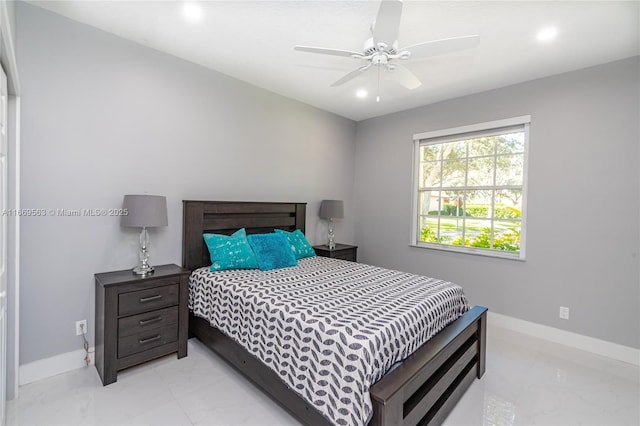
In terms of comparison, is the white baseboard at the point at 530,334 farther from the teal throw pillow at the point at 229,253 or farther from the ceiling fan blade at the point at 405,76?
the ceiling fan blade at the point at 405,76

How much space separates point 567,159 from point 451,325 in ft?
7.18

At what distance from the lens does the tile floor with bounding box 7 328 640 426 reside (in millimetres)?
1865

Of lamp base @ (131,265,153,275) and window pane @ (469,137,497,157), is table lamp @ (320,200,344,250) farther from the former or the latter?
lamp base @ (131,265,153,275)

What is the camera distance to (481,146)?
11.9ft

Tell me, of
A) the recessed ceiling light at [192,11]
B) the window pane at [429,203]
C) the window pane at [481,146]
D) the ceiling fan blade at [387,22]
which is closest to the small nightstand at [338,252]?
the window pane at [429,203]

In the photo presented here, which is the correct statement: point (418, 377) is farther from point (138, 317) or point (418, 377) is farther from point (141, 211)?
point (141, 211)

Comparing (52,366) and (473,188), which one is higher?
(473,188)

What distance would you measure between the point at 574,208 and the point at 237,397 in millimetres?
3453

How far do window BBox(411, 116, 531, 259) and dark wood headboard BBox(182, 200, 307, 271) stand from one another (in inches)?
71.0

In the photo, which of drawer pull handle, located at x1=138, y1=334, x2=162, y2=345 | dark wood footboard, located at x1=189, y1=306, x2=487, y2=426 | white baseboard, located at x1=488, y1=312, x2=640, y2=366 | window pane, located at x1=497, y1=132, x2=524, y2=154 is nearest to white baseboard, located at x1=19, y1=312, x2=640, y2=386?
white baseboard, located at x1=488, y1=312, x2=640, y2=366

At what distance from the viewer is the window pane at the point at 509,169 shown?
10.9ft

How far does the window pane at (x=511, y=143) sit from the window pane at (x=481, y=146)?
3.2 inches

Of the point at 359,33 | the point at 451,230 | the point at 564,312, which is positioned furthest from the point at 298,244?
the point at 564,312

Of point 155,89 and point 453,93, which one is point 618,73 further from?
point 155,89
